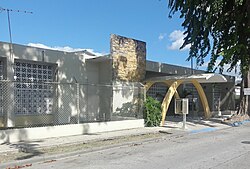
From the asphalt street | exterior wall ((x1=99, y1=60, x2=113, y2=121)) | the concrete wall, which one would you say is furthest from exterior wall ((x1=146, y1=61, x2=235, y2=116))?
the asphalt street

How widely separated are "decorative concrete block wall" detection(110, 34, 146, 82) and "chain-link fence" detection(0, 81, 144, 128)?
730 mm

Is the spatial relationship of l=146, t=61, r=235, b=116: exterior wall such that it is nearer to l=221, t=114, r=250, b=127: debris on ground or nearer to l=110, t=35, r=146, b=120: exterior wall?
l=221, t=114, r=250, b=127: debris on ground

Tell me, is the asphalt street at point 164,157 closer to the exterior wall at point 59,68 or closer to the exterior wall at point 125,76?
the exterior wall at point 125,76

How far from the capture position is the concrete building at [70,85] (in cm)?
1578

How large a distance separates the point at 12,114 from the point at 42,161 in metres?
7.34

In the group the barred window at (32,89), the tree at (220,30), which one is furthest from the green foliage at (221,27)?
the barred window at (32,89)

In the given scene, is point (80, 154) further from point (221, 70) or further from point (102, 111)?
point (221, 70)

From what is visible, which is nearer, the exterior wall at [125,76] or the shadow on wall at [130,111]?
the shadow on wall at [130,111]

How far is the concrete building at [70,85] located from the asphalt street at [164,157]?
18.1 feet

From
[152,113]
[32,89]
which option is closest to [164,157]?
[152,113]

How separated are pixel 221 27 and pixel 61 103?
34.2 ft

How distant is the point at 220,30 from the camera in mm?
19469

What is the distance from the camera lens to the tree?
1794cm

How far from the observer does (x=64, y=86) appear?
1805 cm
